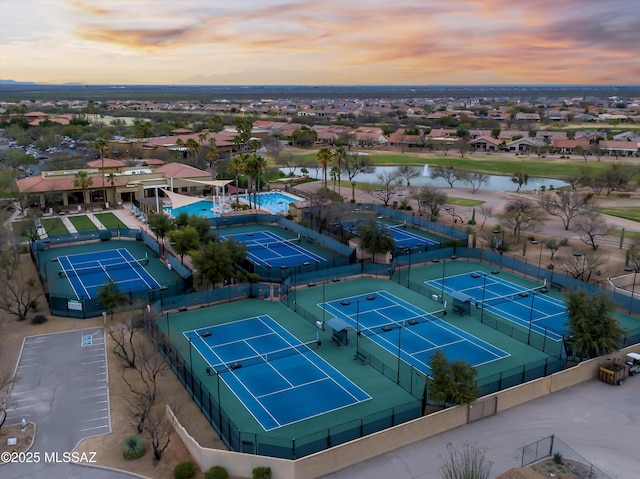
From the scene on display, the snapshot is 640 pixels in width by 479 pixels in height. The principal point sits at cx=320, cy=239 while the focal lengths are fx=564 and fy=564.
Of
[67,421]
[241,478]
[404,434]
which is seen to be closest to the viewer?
[241,478]

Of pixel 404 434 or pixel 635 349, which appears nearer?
pixel 404 434

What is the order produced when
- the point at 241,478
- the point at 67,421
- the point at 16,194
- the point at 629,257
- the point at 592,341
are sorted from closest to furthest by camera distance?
the point at 241,478, the point at 67,421, the point at 592,341, the point at 629,257, the point at 16,194

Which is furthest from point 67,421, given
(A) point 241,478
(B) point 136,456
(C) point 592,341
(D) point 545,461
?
(C) point 592,341

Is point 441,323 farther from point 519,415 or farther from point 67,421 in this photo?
point 67,421

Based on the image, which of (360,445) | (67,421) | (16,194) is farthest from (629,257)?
(16,194)

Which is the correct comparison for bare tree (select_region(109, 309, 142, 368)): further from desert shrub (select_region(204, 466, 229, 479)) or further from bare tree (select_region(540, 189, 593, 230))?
bare tree (select_region(540, 189, 593, 230))

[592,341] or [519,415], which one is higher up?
[592,341]

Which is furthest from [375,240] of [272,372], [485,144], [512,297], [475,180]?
[485,144]

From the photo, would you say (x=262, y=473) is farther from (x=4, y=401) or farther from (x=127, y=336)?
(x=127, y=336)
